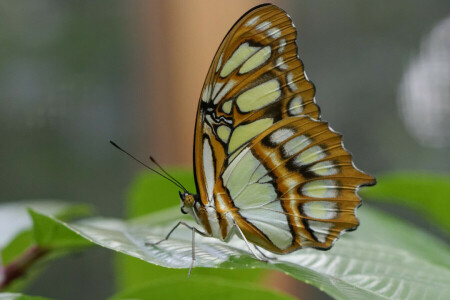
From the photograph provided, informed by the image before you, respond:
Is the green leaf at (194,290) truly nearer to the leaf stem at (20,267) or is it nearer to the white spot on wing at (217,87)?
the leaf stem at (20,267)

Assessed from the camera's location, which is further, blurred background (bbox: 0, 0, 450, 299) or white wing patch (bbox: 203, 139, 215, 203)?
blurred background (bbox: 0, 0, 450, 299)

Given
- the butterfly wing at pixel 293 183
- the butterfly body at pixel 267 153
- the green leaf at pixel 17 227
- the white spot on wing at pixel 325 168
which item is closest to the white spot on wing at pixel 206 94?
the butterfly body at pixel 267 153

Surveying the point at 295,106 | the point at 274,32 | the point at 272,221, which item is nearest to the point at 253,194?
the point at 272,221

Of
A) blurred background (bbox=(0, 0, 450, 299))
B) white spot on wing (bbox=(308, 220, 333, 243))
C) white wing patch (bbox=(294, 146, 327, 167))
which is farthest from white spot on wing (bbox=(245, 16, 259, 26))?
blurred background (bbox=(0, 0, 450, 299))

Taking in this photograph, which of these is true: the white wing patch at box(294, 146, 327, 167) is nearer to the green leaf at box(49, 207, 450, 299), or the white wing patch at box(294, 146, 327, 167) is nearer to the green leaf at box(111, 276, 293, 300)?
the green leaf at box(49, 207, 450, 299)

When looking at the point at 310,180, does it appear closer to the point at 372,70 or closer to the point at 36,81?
the point at 372,70

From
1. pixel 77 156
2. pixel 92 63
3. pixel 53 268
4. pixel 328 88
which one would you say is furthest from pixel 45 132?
pixel 328 88

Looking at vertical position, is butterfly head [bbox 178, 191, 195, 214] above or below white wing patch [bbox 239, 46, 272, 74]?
below

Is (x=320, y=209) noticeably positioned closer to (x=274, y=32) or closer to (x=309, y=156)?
(x=309, y=156)
